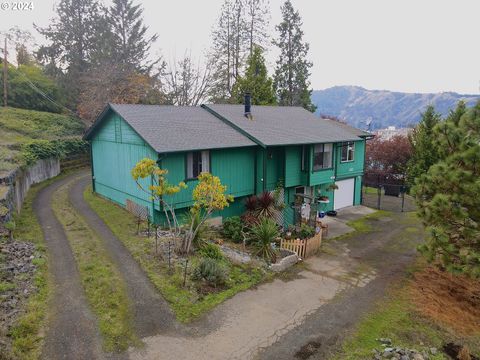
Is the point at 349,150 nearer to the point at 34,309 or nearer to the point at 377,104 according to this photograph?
the point at 34,309

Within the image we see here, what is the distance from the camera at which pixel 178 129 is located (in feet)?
59.8

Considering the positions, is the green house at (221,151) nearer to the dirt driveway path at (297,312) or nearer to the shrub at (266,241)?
the shrub at (266,241)

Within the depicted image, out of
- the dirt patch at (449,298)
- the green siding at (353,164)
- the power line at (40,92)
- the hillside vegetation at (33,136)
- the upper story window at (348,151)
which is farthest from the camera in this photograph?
the power line at (40,92)

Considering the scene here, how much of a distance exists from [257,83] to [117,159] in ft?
68.9

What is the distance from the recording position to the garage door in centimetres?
2530

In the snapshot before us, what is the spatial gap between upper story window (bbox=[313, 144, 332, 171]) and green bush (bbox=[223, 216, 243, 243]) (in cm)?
696

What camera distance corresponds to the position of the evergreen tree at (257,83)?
36.7 meters

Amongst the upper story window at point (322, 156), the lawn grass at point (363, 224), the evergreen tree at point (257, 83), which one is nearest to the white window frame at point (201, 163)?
the upper story window at point (322, 156)

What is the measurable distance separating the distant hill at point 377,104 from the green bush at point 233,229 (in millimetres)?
85164

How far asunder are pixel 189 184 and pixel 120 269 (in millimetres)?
6183

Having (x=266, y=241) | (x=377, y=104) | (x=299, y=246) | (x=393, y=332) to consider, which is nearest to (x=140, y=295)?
(x=266, y=241)

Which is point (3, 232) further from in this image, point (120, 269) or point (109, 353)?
point (109, 353)

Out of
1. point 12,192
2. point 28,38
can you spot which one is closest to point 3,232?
point 12,192

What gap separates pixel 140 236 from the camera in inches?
598
